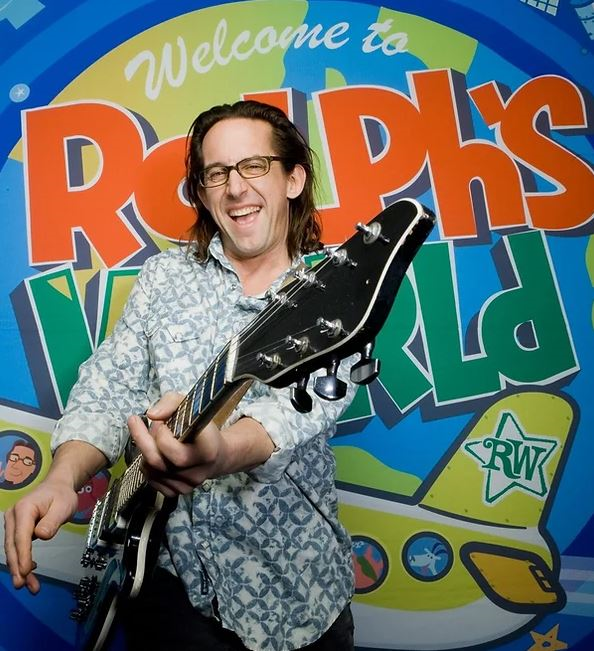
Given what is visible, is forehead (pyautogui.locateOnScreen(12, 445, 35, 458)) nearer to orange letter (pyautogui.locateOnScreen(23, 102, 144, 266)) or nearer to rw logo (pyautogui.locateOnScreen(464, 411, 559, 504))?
orange letter (pyautogui.locateOnScreen(23, 102, 144, 266))

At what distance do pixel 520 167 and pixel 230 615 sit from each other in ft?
5.64

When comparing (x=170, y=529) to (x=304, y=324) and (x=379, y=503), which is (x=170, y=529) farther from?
(x=379, y=503)

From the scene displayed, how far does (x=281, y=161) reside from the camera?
5.88ft

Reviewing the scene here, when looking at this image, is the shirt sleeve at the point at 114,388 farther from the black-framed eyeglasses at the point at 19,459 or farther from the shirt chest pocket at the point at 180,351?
the black-framed eyeglasses at the point at 19,459

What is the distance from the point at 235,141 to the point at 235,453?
0.84m

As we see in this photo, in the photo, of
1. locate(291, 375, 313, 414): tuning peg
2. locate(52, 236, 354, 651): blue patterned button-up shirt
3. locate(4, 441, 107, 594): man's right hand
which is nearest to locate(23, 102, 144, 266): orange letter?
locate(52, 236, 354, 651): blue patterned button-up shirt

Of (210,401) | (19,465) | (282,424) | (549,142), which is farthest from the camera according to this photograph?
(549,142)

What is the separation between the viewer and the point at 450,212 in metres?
2.40

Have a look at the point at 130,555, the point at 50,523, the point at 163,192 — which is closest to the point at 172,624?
the point at 130,555

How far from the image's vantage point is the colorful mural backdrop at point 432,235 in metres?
2.35

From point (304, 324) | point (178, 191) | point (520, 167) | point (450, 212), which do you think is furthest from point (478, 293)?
point (304, 324)

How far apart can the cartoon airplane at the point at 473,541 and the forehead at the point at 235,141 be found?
121 centimetres

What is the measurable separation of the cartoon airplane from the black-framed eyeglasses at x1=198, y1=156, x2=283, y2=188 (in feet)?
3.84

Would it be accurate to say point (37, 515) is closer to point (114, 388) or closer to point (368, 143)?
point (114, 388)
